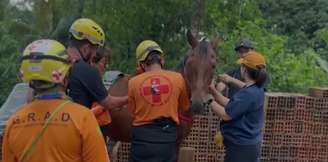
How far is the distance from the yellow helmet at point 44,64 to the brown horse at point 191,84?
2149 millimetres

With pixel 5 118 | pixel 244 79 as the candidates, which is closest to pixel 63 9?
pixel 5 118

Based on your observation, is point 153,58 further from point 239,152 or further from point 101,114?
point 239,152

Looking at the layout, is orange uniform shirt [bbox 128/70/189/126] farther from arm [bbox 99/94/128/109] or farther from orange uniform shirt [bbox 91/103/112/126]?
orange uniform shirt [bbox 91/103/112/126]

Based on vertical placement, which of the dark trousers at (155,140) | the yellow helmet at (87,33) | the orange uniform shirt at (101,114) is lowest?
the dark trousers at (155,140)

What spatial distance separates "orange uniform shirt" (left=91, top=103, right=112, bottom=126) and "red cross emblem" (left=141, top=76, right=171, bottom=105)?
402 millimetres

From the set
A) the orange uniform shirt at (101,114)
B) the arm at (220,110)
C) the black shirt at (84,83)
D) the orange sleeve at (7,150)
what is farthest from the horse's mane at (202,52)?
the orange sleeve at (7,150)

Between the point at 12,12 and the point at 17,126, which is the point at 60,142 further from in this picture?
the point at 12,12

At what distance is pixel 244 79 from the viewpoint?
6.42 metres

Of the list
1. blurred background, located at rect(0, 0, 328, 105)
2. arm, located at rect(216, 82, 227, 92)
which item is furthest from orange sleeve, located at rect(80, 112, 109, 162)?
blurred background, located at rect(0, 0, 328, 105)

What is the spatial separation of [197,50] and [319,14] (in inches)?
826

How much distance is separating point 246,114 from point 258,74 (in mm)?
393

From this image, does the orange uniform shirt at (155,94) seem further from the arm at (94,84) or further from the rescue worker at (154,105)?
the arm at (94,84)

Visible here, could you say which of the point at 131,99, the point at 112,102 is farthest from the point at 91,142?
the point at 131,99

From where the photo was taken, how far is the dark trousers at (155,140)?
5.71 metres
